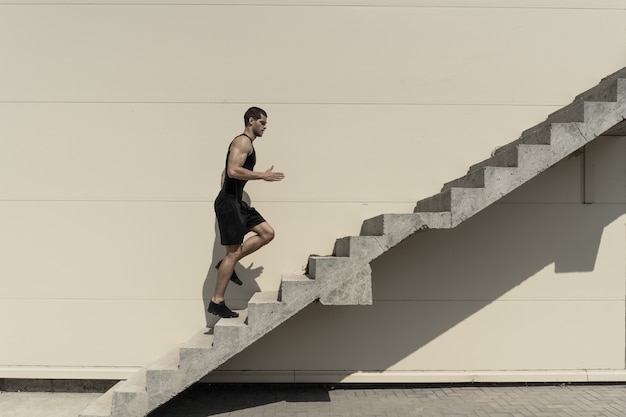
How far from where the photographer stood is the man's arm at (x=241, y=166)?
13.7 ft

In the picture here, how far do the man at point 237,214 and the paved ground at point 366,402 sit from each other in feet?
3.25

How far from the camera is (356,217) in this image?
4.97 metres

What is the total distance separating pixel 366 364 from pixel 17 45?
4.90 meters

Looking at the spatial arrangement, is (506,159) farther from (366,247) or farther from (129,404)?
(129,404)

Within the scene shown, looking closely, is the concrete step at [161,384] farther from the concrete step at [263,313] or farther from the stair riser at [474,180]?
the stair riser at [474,180]

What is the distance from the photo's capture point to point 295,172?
4988 millimetres

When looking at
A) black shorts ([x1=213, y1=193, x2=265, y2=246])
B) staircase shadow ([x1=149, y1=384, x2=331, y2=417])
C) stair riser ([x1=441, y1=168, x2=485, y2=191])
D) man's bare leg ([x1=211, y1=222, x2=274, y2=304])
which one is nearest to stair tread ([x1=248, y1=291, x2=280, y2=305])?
man's bare leg ([x1=211, y1=222, x2=274, y2=304])

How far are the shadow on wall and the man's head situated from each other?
188 cm

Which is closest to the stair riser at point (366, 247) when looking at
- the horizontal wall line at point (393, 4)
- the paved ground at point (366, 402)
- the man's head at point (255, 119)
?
the man's head at point (255, 119)

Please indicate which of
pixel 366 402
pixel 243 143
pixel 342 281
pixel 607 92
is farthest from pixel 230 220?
pixel 607 92

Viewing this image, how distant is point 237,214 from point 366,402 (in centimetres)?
219

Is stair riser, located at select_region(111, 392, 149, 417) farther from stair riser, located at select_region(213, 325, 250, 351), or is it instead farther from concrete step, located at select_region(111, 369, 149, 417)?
stair riser, located at select_region(213, 325, 250, 351)

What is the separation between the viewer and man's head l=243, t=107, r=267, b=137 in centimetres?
446

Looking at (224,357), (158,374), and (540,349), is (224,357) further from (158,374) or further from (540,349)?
(540,349)
